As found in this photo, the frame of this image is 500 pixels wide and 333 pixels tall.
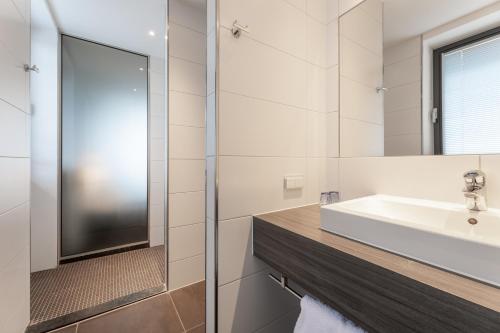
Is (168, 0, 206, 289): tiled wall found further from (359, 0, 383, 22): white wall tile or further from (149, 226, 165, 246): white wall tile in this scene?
(359, 0, 383, 22): white wall tile

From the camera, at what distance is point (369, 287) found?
1.69 feet

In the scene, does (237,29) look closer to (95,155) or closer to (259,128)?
(259,128)

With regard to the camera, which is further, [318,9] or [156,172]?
[156,172]

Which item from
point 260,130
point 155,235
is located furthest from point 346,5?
point 155,235

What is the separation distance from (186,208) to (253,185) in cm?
103

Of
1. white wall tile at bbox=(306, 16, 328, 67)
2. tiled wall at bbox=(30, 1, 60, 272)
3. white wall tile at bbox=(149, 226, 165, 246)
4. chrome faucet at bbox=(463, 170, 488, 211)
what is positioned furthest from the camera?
white wall tile at bbox=(149, 226, 165, 246)

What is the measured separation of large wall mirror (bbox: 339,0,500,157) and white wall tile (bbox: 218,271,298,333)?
0.86m

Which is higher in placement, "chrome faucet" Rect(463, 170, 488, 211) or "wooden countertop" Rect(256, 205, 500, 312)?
"chrome faucet" Rect(463, 170, 488, 211)

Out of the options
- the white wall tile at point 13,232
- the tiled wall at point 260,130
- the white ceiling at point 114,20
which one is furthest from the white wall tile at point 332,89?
the white wall tile at point 13,232

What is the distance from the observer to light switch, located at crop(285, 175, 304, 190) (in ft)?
3.56

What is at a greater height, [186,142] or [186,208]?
[186,142]

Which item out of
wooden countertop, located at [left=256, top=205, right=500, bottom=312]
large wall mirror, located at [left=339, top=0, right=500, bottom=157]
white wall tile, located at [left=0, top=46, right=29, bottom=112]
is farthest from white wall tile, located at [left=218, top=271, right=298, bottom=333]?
white wall tile, located at [left=0, top=46, right=29, bottom=112]

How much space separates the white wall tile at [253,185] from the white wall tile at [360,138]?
1.08 feet

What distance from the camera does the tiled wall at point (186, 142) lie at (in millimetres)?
1720
